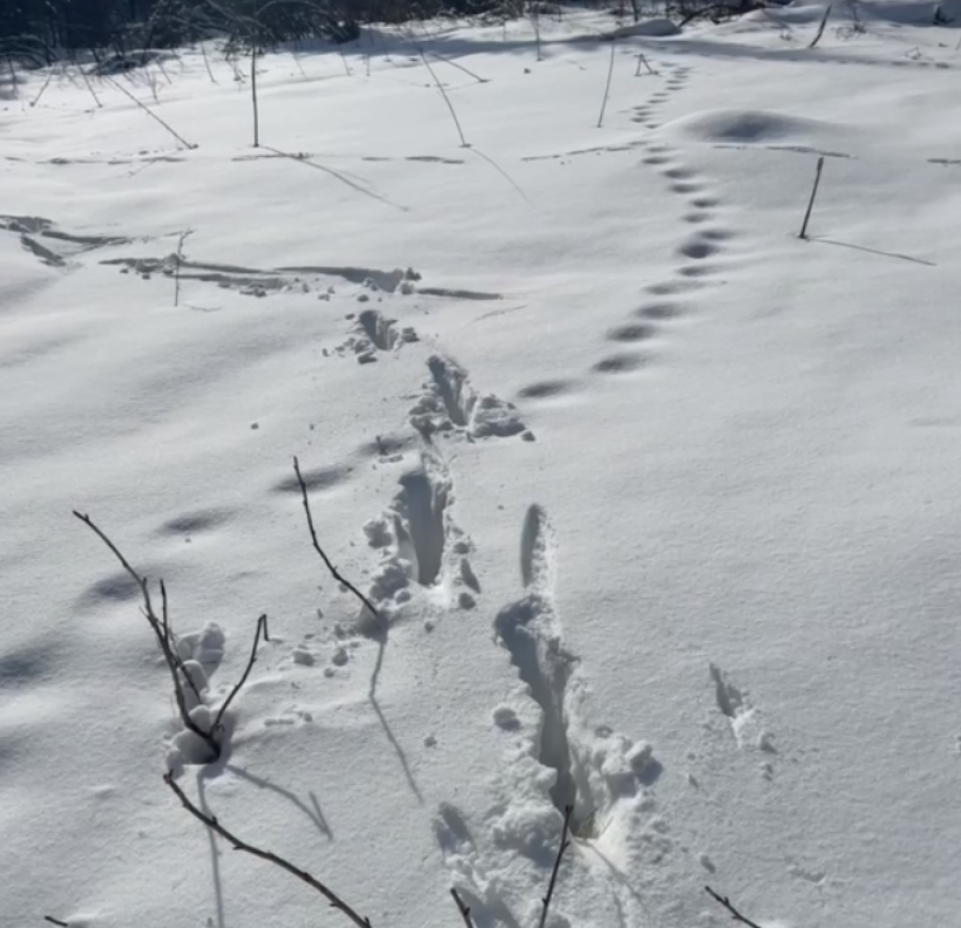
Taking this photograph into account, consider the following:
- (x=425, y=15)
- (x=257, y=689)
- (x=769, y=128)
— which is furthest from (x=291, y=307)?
(x=425, y=15)

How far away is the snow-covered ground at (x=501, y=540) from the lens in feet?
3.38

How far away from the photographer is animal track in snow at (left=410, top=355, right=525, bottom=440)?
1806 mm

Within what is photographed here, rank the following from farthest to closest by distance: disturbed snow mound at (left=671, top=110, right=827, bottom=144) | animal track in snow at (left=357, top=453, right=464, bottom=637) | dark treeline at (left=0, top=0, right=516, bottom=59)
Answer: dark treeline at (left=0, top=0, right=516, bottom=59) < disturbed snow mound at (left=671, top=110, right=827, bottom=144) < animal track in snow at (left=357, top=453, right=464, bottom=637)

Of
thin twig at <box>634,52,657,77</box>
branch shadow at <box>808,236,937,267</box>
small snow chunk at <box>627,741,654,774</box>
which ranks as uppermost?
thin twig at <box>634,52,657,77</box>

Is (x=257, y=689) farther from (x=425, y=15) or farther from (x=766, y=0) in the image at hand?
(x=425, y=15)

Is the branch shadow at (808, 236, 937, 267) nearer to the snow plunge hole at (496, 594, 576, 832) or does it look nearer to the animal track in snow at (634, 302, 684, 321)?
the animal track in snow at (634, 302, 684, 321)

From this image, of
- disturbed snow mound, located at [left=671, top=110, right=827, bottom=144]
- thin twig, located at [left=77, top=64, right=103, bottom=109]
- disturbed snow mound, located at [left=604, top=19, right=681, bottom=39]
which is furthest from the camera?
disturbed snow mound, located at [left=604, top=19, right=681, bottom=39]

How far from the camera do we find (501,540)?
1512 mm

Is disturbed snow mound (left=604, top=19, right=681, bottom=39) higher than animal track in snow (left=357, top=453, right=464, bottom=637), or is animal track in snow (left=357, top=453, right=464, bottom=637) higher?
disturbed snow mound (left=604, top=19, right=681, bottom=39)

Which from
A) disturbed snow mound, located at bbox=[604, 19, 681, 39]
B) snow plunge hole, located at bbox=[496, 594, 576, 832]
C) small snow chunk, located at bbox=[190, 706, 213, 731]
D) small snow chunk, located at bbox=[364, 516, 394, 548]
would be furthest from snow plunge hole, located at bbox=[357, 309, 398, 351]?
disturbed snow mound, located at bbox=[604, 19, 681, 39]

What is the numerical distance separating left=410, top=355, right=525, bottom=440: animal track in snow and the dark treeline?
5107 millimetres

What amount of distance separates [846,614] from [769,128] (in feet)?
8.12

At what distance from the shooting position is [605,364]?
6.52ft

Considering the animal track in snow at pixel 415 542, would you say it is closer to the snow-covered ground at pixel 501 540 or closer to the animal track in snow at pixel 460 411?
the snow-covered ground at pixel 501 540
